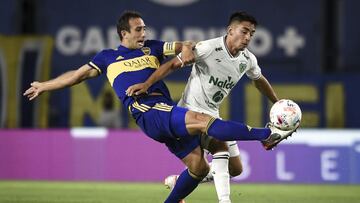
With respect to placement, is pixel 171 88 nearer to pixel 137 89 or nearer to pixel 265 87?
pixel 265 87

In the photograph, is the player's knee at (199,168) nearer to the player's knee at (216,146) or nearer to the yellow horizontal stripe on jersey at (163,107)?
the player's knee at (216,146)

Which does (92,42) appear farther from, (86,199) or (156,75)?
(156,75)

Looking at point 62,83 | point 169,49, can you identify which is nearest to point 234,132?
point 169,49

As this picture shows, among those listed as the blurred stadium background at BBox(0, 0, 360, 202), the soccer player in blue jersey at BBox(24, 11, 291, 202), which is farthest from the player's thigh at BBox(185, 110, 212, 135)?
the blurred stadium background at BBox(0, 0, 360, 202)

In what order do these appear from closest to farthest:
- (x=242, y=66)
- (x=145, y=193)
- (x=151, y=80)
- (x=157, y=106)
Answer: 1. (x=151, y=80)
2. (x=157, y=106)
3. (x=242, y=66)
4. (x=145, y=193)

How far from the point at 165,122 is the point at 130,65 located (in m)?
0.75

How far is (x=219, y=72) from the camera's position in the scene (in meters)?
8.49

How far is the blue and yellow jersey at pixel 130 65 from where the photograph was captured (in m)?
8.26

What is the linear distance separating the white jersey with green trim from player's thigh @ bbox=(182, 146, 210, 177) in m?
0.56

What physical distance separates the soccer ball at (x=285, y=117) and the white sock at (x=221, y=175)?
64cm

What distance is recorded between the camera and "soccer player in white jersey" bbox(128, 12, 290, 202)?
823cm

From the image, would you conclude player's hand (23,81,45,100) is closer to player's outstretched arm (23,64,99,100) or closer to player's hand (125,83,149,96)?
player's outstretched arm (23,64,99,100)

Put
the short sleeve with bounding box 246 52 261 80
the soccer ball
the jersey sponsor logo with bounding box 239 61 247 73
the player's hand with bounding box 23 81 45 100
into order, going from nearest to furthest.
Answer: the soccer ball, the player's hand with bounding box 23 81 45 100, the jersey sponsor logo with bounding box 239 61 247 73, the short sleeve with bounding box 246 52 261 80

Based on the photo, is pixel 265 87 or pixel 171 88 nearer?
pixel 265 87
